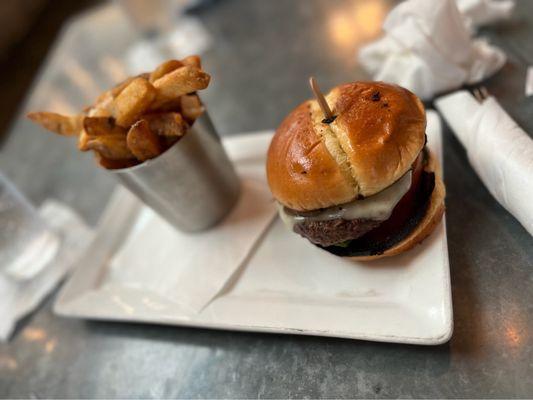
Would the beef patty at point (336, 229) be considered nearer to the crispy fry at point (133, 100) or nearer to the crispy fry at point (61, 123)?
the crispy fry at point (133, 100)

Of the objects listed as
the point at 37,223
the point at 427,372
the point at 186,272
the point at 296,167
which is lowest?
the point at 427,372

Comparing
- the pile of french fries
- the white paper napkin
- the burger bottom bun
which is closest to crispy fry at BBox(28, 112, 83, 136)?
the pile of french fries

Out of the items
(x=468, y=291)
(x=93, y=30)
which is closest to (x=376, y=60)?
(x=468, y=291)

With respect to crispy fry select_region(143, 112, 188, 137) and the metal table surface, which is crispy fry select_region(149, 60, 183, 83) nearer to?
crispy fry select_region(143, 112, 188, 137)

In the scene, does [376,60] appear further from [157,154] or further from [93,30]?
[93,30]

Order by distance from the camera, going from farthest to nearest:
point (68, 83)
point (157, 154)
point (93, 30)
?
point (93, 30) → point (68, 83) → point (157, 154)

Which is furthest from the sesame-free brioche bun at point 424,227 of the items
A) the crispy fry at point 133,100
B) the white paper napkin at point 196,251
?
the crispy fry at point 133,100
